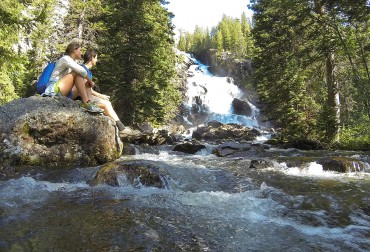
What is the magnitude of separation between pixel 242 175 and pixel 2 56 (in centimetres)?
871

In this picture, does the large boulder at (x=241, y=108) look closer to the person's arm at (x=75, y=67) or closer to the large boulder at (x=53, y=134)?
the large boulder at (x=53, y=134)

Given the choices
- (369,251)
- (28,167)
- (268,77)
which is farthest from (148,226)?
(268,77)

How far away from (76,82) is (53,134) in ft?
4.11

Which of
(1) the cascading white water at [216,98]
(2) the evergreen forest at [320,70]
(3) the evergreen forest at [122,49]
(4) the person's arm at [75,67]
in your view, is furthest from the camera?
(1) the cascading white water at [216,98]

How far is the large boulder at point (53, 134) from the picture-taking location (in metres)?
5.99

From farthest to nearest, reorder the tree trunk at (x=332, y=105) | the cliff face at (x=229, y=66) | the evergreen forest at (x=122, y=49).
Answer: the cliff face at (x=229, y=66) → the evergreen forest at (x=122, y=49) → the tree trunk at (x=332, y=105)

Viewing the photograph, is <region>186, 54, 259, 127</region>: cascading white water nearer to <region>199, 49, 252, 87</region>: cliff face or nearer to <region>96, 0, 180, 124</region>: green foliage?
<region>199, 49, 252, 87</region>: cliff face

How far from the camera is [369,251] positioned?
2.64m

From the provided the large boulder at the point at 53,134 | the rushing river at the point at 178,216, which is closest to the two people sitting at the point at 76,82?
the large boulder at the point at 53,134

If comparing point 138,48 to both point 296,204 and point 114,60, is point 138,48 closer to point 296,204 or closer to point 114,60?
point 114,60

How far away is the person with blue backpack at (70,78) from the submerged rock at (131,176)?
165 centimetres

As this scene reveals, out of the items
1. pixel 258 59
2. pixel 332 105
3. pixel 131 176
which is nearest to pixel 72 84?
pixel 131 176

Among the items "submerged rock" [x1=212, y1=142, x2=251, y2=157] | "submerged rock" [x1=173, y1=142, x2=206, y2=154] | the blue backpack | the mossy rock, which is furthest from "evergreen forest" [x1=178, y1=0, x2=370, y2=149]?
the blue backpack

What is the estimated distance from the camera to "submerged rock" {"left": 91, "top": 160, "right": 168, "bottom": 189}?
5129 millimetres
